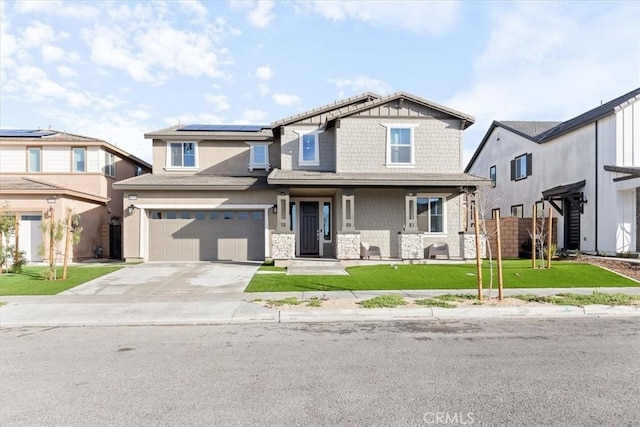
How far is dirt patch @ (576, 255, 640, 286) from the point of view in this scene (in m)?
13.1

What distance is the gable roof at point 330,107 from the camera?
17.9 metres

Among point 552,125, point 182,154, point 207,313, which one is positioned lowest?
point 207,313

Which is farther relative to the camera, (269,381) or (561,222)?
(561,222)

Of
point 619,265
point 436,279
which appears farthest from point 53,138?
point 619,265

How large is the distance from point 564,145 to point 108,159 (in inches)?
912

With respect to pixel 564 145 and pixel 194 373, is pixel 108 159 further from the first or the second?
pixel 564 145

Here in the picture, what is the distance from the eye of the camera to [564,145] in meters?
20.4

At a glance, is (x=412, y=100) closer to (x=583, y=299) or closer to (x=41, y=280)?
(x=583, y=299)

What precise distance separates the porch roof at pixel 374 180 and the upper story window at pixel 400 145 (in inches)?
35.4

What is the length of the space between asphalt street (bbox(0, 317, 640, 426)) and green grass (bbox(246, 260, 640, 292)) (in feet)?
12.4

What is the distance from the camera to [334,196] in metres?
17.8

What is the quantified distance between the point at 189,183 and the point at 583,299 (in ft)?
47.2

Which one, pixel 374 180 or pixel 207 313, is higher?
pixel 374 180

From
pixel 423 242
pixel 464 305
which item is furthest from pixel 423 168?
pixel 464 305
